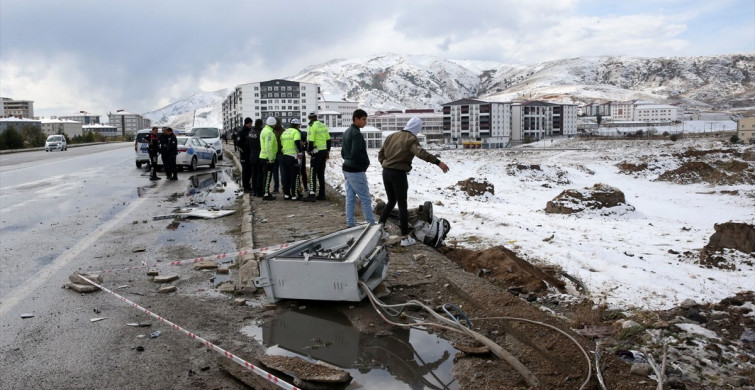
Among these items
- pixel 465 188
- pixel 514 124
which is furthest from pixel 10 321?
pixel 514 124

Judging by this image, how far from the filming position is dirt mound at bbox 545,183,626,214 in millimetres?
17469

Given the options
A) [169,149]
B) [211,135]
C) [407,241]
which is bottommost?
[407,241]

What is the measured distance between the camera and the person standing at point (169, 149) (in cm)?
1823

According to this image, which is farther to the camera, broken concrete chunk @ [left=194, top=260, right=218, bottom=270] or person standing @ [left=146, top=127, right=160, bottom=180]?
person standing @ [left=146, top=127, right=160, bottom=180]

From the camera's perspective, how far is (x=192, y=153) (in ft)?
72.5

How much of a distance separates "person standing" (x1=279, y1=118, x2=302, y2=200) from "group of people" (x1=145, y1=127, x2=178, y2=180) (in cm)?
697

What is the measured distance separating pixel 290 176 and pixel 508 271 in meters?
6.84

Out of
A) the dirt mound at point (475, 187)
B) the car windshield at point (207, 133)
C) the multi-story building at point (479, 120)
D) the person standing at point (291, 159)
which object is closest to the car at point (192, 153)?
the car windshield at point (207, 133)

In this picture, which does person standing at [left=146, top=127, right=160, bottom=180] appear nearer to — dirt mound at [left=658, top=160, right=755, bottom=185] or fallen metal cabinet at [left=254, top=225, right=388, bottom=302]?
fallen metal cabinet at [left=254, top=225, right=388, bottom=302]

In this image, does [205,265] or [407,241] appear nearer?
[205,265]

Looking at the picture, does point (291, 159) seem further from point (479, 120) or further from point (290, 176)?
point (479, 120)

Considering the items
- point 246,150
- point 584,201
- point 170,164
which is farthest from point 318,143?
point 584,201

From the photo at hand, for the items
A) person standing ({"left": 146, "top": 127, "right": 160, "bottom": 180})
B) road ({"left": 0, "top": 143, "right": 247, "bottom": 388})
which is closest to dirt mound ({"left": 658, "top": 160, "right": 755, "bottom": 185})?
road ({"left": 0, "top": 143, "right": 247, "bottom": 388})

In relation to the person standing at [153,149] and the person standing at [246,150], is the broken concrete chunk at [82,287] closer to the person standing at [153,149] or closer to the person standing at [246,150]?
the person standing at [246,150]
